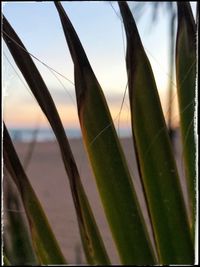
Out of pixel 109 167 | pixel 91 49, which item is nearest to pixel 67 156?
pixel 109 167

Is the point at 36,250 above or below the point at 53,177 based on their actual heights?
above

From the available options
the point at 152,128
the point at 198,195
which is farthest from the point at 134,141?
the point at 198,195

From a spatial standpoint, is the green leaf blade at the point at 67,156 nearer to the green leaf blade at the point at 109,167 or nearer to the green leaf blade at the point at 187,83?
the green leaf blade at the point at 109,167

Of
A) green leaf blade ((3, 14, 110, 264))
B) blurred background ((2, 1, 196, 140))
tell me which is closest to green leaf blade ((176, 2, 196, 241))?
blurred background ((2, 1, 196, 140))

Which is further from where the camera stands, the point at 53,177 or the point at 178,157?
the point at 53,177

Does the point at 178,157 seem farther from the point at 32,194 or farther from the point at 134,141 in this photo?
the point at 32,194

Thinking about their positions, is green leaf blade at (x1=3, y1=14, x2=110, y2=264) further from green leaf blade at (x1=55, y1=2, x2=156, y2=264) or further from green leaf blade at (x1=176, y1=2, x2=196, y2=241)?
green leaf blade at (x1=176, y1=2, x2=196, y2=241)

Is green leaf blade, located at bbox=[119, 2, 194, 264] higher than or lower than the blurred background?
lower

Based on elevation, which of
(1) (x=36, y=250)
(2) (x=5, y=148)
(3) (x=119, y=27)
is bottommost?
(1) (x=36, y=250)
